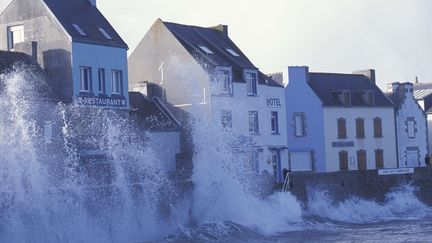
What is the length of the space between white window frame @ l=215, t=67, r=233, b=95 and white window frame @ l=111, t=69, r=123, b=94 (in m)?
7.01

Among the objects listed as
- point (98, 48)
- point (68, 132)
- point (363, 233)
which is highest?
point (98, 48)

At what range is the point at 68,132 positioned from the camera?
40719 mm

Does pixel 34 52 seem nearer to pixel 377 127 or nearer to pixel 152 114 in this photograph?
pixel 152 114

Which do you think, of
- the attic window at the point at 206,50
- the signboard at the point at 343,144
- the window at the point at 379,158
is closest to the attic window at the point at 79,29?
the attic window at the point at 206,50

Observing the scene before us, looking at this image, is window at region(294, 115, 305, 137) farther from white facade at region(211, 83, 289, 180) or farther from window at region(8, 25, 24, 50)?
window at region(8, 25, 24, 50)

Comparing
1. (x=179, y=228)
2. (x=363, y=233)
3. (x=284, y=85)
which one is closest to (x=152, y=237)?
(x=179, y=228)

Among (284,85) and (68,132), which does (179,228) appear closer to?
(68,132)

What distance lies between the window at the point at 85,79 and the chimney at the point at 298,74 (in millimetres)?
18598

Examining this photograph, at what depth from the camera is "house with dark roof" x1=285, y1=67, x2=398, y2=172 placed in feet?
199

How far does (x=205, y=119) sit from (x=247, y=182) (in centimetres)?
804

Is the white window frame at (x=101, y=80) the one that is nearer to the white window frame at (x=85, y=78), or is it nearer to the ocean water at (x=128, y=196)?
the white window frame at (x=85, y=78)

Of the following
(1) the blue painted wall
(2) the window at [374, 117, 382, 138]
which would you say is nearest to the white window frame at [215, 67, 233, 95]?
(1) the blue painted wall

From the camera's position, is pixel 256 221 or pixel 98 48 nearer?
pixel 256 221

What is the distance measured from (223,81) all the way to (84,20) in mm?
9702
